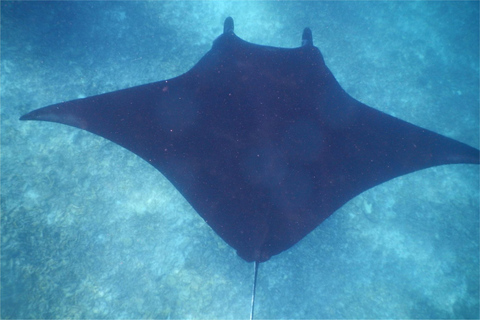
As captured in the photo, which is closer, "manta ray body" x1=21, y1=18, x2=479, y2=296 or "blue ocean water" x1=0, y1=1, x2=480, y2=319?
"manta ray body" x1=21, y1=18, x2=479, y2=296

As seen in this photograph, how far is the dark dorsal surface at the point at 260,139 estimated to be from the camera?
6.63 feet

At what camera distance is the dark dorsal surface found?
6.63 feet

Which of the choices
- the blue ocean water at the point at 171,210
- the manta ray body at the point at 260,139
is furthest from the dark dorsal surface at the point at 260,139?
the blue ocean water at the point at 171,210

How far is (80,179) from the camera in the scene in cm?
362

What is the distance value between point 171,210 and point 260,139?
2.05m

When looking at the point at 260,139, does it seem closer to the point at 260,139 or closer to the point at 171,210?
the point at 260,139

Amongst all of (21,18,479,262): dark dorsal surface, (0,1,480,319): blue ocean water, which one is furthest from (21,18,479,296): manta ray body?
(0,1,480,319): blue ocean water

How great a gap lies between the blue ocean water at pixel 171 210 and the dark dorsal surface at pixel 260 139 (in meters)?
1.52

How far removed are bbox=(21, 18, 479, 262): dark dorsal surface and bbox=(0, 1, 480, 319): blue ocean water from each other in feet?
5.00

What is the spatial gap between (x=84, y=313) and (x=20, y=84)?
3378mm

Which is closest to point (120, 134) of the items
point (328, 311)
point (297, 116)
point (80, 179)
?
Answer: point (297, 116)

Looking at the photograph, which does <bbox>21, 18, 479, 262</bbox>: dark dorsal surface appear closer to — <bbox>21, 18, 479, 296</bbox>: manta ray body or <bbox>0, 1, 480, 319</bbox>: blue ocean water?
<bbox>21, 18, 479, 296</bbox>: manta ray body

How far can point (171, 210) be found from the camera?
362 centimetres

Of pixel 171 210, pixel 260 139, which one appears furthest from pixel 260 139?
pixel 171 210
